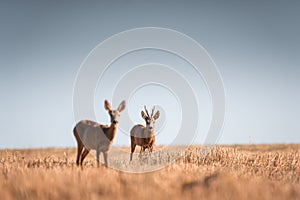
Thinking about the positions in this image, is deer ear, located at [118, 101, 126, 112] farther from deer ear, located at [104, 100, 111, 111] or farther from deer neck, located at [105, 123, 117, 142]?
deer neck, located at [105, 123, 117, 142]

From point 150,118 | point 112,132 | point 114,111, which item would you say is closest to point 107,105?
point 114,111

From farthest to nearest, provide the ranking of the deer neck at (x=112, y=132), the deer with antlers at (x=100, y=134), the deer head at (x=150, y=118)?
the deer head at (x=150, y=118) < the deer neck at (x=112, y=132) < the deer with antlers at (x=100, y=134)

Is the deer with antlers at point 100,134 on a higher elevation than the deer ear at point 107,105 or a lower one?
lower

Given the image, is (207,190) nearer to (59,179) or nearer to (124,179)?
(124,179)

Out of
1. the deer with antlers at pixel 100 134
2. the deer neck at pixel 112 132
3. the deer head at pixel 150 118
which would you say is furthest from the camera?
the deer head at pixel 150 118

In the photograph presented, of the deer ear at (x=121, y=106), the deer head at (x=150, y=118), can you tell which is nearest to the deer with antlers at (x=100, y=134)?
the deer ear at (x=121, y=106)

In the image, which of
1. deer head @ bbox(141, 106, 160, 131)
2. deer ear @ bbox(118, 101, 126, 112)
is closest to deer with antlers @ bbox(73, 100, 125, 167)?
deer ear @ bbox(118, 101, 126, 112)

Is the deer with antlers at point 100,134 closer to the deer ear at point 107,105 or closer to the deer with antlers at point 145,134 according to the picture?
the deer ear at point 107,105

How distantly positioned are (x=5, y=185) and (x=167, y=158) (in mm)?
6768

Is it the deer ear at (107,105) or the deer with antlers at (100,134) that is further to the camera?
the deer ear at (107,105)

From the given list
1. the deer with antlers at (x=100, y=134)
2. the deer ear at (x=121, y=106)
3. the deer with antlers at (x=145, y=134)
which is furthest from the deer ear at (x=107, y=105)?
the deer with antlers at (x=145, y=134)

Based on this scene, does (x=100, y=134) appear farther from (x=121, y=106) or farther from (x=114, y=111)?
(x=121, y=106)

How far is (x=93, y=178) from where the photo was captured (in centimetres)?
664

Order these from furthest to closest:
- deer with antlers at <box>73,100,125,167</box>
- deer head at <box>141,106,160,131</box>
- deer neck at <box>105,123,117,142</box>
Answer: deer head at <box>141,106,160,131</box> < deer neck at <box>105,123,117,142</box> < deer with antlers at <box>73,100,125,167</box>
